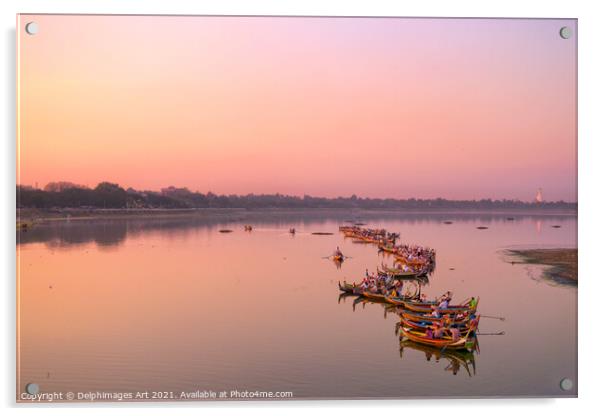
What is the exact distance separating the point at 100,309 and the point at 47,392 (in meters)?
3.22

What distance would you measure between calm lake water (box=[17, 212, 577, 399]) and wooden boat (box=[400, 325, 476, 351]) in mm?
160

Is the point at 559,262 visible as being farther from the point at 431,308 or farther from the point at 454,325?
the point at 431,308

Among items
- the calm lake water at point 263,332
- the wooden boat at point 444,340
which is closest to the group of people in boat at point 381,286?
the calm lake water at point 263,332

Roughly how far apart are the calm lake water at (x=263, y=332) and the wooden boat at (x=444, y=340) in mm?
160

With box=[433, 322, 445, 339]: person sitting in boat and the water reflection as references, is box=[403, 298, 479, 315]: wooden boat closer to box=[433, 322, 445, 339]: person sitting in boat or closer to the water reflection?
box=[433, 322, 445, 339]: person sitting in boat

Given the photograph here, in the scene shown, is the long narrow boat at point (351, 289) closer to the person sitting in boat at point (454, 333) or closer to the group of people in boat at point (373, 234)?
the person sitting in boat at point (454, 333)

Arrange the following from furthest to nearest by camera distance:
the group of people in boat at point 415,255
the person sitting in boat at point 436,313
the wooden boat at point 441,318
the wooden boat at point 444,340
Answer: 1. the group of people in boat at point 415,255
2. the person sitting in boat at point 436,313
3. the wooden boat at point 441,318
4. the wooden boat at point 444,340

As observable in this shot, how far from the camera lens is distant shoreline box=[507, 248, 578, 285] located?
5.57 meters

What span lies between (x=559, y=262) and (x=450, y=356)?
1.96 m

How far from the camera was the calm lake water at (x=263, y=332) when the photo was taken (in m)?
5.46

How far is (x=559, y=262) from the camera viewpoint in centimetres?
714

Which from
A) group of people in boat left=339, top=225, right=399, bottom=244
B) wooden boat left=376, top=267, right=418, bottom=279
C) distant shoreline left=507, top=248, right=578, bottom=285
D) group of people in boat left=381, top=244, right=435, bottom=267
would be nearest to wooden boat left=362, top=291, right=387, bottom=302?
wooden boat left=376, top=267, right=418, bottom=279

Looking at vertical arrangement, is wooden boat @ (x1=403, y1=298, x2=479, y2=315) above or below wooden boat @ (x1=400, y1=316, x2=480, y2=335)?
above

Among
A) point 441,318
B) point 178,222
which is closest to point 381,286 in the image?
point 441,318
